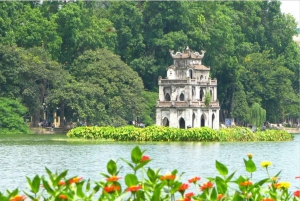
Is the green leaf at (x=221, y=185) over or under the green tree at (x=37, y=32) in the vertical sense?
under

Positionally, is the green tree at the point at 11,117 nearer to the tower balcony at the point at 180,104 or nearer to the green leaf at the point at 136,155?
the tower balcony at the point at 180,104

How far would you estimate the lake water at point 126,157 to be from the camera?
109ft

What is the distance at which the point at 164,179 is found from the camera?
14125mm

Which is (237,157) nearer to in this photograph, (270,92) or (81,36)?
(81,36)

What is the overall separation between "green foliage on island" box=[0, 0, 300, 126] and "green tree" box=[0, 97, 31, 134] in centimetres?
129

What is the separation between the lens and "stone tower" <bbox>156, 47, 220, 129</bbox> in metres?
67.2

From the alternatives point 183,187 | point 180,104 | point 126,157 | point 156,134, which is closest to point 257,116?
point 180,104

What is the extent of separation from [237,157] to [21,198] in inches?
1172

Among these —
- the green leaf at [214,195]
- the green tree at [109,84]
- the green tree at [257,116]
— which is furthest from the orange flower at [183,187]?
the green tree at [257,116]

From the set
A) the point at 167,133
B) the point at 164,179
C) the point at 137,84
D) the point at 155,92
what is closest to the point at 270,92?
the point at 155,92

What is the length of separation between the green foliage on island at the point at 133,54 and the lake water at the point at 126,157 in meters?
11.6

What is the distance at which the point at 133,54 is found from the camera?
82438mm

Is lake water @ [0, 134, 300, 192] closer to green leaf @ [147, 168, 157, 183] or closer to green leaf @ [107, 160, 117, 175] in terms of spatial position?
green leaf @ [147, 168, 157, 183]

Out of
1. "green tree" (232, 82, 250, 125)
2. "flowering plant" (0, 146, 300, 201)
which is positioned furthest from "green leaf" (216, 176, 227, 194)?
"green tree" (232, 82, 250, 125)
